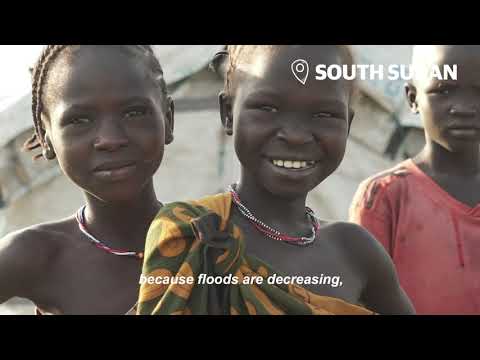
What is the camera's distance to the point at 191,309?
1929 millimetres

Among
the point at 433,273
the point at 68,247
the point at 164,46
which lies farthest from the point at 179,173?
the point at 433,273

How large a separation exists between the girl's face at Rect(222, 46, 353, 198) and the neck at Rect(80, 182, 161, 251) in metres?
0.24

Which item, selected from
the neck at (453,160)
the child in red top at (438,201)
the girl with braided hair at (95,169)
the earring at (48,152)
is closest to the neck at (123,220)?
the girl with braided hair at (95,169)

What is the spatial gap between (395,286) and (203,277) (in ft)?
1.48

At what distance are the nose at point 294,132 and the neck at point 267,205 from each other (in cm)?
14

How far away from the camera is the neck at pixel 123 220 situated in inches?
82.2

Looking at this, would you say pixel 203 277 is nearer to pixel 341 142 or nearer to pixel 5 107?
pixel 341 142

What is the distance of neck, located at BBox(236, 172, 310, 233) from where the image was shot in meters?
2.04

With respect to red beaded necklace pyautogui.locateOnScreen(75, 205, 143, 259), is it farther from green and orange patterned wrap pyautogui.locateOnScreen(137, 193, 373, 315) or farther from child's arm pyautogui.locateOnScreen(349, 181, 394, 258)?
child's arm pyautogui.locateOnScreen(349, 181, 394, 258)

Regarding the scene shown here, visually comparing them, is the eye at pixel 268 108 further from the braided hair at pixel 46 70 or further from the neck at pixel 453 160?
the neck at pixel 453 160

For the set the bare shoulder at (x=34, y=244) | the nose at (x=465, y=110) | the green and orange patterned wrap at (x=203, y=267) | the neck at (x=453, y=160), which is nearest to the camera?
the green and orange patterned wrap at (x=203, y=267)

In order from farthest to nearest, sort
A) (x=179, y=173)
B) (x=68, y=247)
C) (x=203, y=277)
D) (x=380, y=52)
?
(x=179, y=173), (x=380, y=52), (x=68, y=247), (x=203, y=277)

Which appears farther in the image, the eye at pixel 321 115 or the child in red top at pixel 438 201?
the child in red top at pixel 438 201

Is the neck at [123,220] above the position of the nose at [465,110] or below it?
below
